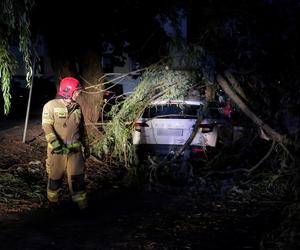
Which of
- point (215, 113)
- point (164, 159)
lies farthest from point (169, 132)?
point (215, 113)

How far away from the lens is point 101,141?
9875mm

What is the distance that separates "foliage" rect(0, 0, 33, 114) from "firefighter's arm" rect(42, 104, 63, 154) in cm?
110

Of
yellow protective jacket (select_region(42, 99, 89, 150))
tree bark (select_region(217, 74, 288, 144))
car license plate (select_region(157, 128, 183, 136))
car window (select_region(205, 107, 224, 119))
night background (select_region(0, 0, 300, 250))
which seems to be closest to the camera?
night background (select_region(0, 0, 300, 250))

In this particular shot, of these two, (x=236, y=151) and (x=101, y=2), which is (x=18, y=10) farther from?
(x=236, y=151)

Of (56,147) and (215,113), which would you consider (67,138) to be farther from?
(215,113)

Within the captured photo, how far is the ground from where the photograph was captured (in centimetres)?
607

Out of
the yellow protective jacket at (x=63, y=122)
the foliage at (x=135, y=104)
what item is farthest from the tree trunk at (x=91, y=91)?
the yellow protective jacket at (x=63, y=122)

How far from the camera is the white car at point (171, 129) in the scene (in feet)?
33.7

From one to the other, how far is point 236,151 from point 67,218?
4078mm

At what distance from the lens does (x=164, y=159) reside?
32.3 ft

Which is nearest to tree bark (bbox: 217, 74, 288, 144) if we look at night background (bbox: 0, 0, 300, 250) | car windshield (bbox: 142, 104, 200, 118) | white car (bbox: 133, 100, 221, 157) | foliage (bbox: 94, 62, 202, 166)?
night background (bbox: 0, 0, 300, 250)

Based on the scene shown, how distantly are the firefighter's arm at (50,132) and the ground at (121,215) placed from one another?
2.80 feet

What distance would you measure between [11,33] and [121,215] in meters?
2.97

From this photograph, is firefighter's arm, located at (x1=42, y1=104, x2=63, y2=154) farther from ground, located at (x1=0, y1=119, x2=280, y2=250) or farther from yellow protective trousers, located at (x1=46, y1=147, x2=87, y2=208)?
ground, located at (x1=0, y1=119, x2=280, y2=250)
